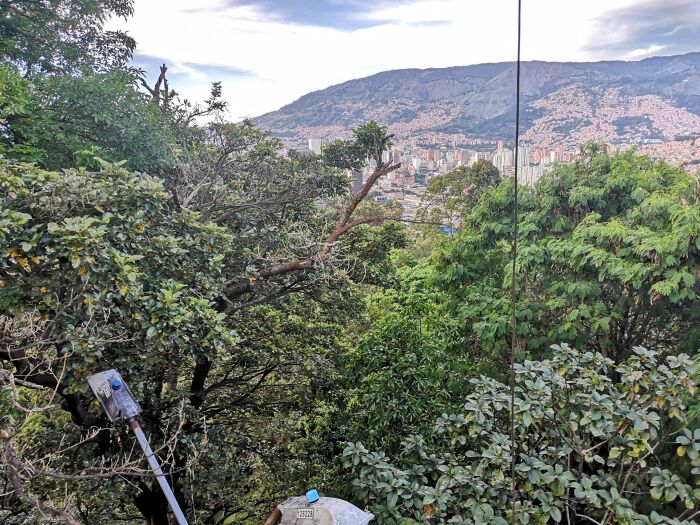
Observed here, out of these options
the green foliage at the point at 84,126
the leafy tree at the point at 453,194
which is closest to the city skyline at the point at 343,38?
the green foliage at the point at 84,126

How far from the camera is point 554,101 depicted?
390 centimetres

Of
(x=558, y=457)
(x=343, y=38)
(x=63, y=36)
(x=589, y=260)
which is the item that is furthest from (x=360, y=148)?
(x=558, y=457)

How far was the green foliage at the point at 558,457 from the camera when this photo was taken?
6.28ft

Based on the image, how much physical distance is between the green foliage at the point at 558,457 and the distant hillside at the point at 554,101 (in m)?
1.52

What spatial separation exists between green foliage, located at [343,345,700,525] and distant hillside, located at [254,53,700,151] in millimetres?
1519

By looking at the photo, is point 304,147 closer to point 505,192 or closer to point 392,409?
point 505,192

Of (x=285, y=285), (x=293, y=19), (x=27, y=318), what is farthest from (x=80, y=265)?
(x=293, y=19)

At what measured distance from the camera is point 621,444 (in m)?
2.01

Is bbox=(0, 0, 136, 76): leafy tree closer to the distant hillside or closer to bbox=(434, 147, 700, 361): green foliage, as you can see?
the distant hillside

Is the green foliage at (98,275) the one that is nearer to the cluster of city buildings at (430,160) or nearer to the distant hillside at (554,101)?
the cluster of city buildings at (430,160)

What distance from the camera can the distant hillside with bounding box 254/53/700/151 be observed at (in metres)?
3.49

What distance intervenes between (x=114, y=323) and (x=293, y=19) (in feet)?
8.73

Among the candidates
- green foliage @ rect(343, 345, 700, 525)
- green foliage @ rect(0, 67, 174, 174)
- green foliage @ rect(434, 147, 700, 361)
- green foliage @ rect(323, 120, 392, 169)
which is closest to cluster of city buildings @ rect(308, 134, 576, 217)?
green foliage @ rect(323, 120, 392, 169)

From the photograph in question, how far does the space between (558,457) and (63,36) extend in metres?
4.35
